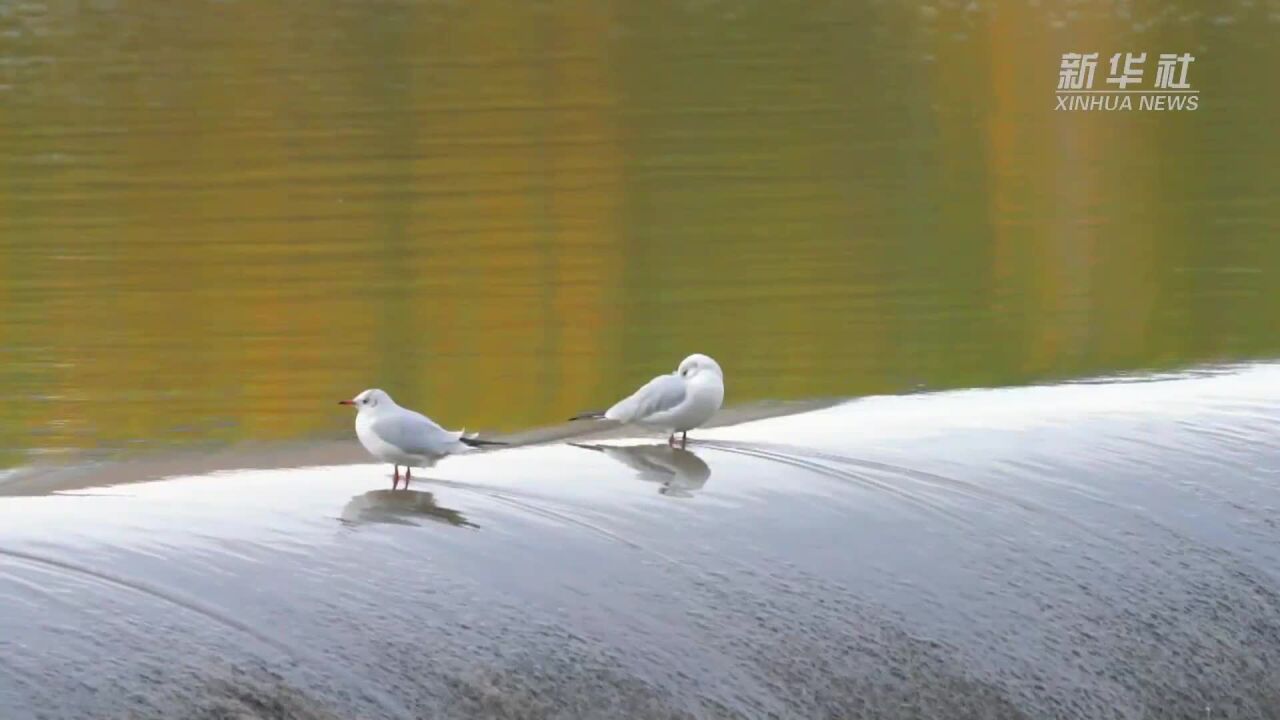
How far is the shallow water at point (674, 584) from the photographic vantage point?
7.11 meters

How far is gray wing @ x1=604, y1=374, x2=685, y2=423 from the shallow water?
202 mm

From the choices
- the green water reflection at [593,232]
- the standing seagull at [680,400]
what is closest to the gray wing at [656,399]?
the standing seagull at [680,400]

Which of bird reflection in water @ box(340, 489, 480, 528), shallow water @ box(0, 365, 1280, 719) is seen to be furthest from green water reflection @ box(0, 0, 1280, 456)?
bird reflection in water @ box(340, 489, 480, 528)

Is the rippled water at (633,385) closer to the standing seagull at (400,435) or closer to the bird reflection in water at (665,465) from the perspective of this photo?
the bird reflection in water at (665,465)

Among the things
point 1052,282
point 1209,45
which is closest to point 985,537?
point 1052,282

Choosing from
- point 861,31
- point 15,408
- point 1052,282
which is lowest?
point 15,408

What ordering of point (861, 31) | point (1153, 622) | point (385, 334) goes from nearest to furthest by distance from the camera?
point (1153, 622) < point (385, 334) < point (861, 31)

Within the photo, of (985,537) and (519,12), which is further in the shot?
(519,12)

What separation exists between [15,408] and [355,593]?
706 cm

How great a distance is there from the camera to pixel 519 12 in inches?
2227

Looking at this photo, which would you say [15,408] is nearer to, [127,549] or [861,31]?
[127,549]

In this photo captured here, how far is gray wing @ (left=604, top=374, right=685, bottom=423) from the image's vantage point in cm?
971

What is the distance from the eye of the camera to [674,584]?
26.6ft

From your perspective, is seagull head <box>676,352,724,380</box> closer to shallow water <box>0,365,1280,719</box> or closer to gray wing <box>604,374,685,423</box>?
gray wing <box>604,374,685,423</box>
